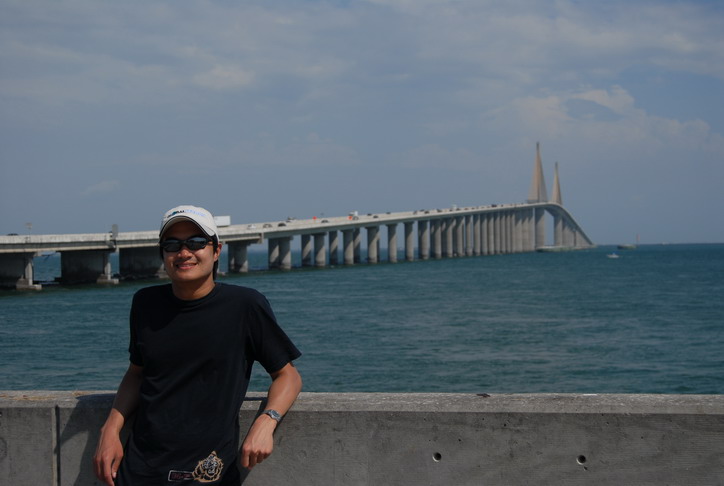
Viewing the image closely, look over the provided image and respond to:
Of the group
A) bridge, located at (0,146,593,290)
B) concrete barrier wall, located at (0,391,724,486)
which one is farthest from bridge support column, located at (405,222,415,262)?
concrete barrier wall, located at (0,391,724,486)

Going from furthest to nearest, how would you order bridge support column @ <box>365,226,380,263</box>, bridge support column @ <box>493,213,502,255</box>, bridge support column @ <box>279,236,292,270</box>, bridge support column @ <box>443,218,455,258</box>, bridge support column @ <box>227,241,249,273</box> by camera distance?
bridge support column @ <box>493,213,502,255</box>, bridge support column @ <box>443,218,455,258</box>, bridge support column @ <box>365,226,380,263</box>, bridge support column @ <box>279,236,292,270</box>, bridge support column @ <box>227,241,249,273</box>

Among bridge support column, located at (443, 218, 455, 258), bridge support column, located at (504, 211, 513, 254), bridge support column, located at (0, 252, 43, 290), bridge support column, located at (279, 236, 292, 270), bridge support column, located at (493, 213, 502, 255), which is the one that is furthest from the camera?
bridge support column, located at (504, 211, 513, 254)

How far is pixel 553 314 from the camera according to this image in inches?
1734

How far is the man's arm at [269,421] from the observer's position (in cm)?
420

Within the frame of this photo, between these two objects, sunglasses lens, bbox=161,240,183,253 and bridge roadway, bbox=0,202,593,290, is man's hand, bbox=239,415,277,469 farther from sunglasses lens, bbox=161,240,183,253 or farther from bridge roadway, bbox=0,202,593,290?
bridge roadway, bbox=0,202,593,290

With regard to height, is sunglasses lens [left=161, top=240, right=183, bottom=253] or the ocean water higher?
sunglasses lens [left=161, top=240, right=183, bottom=253]

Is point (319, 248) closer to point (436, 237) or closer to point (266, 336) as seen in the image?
point (436, 237)

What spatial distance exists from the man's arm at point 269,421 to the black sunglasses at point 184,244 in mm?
753

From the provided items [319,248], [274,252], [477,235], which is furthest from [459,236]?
[274,252]

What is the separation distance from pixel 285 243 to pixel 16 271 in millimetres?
43003

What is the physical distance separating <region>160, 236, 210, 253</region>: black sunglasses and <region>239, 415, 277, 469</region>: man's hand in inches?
36.4

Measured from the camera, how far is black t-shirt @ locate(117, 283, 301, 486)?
4086 mm

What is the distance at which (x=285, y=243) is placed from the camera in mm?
102375

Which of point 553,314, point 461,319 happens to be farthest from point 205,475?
point 553,314
